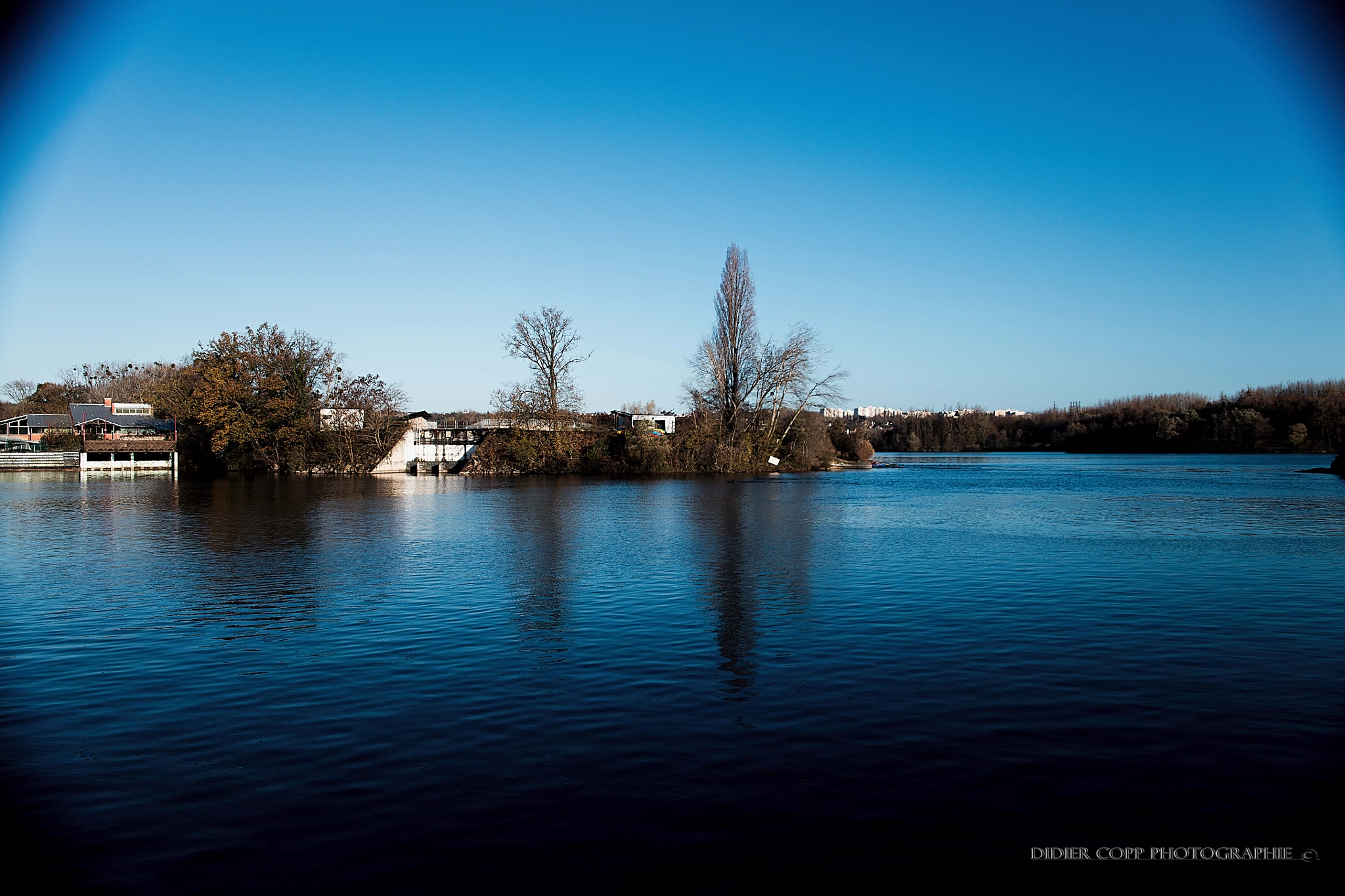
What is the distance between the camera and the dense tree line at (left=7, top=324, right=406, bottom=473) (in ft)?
188

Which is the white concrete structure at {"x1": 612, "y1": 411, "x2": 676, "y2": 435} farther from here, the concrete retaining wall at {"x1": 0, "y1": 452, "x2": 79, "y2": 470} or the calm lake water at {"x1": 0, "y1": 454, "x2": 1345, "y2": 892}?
the concrete retaining wall at {"x1": 0, "y1": 452, "x2": 79, "y2": 470}

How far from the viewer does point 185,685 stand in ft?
28.9

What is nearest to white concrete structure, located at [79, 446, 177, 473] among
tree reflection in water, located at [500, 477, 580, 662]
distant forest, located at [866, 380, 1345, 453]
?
tree reflection in water, located at [500, 477, 580, 662]

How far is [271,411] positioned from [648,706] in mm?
58430

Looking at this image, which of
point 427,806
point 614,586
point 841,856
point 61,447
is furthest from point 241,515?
point 61,447

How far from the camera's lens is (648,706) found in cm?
799

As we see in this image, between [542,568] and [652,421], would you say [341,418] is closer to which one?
[652,421]

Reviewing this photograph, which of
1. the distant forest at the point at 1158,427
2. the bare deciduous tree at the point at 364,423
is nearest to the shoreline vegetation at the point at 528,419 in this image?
the bare deciduous tree at the point at 364,423

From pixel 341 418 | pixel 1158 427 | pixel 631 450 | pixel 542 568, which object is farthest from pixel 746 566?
pixel 1158 427

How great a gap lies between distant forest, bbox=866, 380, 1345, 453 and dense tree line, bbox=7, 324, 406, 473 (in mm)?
45489

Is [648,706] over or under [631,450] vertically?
under

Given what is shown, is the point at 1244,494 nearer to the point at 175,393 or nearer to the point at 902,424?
the point at 175,393

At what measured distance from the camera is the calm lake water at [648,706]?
212 inches

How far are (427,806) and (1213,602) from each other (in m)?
13.0
